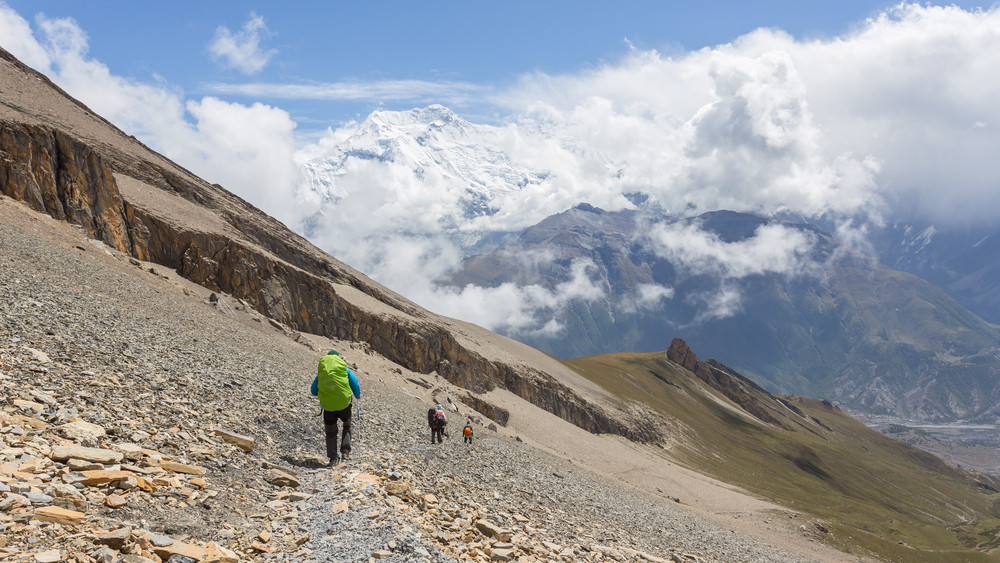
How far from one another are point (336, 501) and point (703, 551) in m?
22.0

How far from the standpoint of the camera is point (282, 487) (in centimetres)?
1417

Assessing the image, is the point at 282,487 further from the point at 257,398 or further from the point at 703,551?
the point at 703,551

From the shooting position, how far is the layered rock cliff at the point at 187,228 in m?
48.7

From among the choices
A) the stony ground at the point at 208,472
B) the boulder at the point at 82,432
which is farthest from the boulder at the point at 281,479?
the boulder at the point at 82,432

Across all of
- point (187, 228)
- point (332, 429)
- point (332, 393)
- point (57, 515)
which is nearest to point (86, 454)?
point (57, 515)

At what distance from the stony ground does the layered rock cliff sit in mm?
22833

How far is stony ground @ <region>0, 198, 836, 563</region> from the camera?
959 centimetres

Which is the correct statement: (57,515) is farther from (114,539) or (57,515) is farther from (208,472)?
(208,472)

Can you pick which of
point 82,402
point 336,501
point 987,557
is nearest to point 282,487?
point 336,501

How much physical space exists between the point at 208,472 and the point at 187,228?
5334 cm

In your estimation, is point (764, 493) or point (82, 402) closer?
point (82, 402)

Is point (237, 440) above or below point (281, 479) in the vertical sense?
above

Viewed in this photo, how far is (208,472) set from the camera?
511 inches

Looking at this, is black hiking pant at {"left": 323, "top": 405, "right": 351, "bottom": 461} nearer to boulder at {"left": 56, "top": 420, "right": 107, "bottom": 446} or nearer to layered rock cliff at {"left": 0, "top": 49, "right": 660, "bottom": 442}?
boulder at {"left": 56, "top": 420, "right": 107, "bottom": 446}
